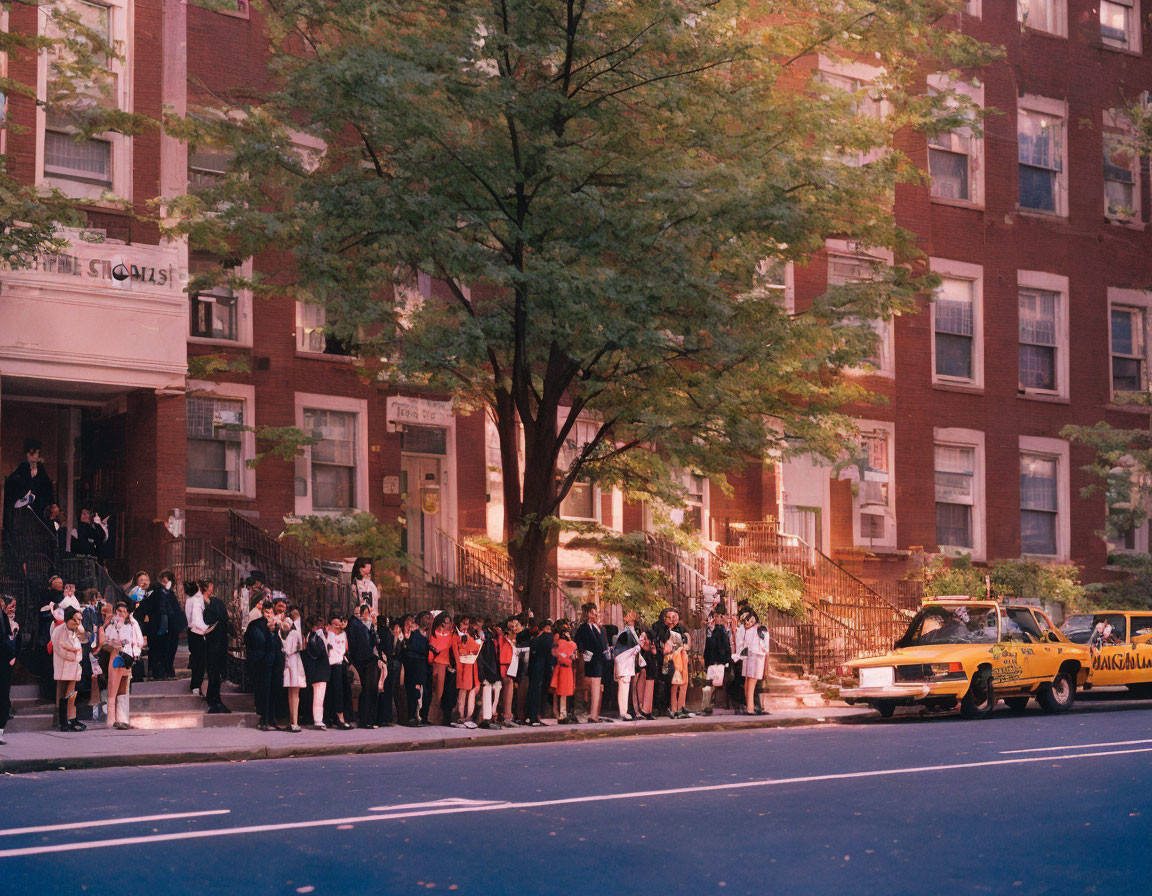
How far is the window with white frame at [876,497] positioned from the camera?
32719mm

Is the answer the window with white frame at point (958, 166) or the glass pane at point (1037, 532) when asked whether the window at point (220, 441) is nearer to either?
the window with white frame at point (958, 166)

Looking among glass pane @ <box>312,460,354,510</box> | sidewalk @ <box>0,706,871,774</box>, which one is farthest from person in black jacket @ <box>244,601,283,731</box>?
glass pane @ <box>312,460,354,510</box>

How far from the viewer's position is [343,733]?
63.4ft

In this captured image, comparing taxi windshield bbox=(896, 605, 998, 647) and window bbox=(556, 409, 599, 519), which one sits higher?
window bbox=(556, 409, 599, 519)

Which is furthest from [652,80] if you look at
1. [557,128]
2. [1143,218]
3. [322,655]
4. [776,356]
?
[1143,218]

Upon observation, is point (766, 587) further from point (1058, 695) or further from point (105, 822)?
point (105, 822)

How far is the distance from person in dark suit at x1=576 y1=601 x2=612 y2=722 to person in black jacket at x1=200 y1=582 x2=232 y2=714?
16.7ft

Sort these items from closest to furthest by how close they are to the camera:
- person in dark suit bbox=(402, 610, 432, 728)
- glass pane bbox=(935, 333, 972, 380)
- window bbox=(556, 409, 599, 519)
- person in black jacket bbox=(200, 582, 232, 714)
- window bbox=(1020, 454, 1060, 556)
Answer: person in black jacket bbox=(200, 582, 232, 714), person in dark suit bbox=(402, 610, 432, 728), window bbox=(556, 409, 599, 519), glass pane bbox=(935, 333, 972, 380), window bbox=(1020, 454, 1060, 556)

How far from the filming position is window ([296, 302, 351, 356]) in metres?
26.6

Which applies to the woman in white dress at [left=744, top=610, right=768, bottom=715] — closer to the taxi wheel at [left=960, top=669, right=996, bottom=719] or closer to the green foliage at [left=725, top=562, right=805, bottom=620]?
the taxi wheel at [left=960, top=669, right=996, bottom=719]

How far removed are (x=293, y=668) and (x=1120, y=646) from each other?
1390 cm

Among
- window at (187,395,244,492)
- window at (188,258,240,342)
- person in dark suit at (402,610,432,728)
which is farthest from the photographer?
window at (188,258,240,342)

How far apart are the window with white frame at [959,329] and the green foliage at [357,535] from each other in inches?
595

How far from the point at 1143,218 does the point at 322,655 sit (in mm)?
25741
